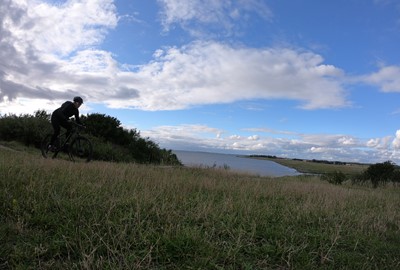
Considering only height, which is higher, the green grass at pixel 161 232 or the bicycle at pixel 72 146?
the bicycle at pixel 72 146

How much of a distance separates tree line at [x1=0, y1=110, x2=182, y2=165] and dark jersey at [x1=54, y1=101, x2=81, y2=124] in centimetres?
611

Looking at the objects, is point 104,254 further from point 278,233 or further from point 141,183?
point 141,183

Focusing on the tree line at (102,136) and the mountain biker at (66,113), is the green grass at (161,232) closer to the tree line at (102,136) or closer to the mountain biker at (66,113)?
the mountain biker at (66,113)

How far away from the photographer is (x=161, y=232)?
14.2 ft

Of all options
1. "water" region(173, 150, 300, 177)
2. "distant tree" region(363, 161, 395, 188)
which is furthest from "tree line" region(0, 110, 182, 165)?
"distant tree" region(363, 161, 395, 188)

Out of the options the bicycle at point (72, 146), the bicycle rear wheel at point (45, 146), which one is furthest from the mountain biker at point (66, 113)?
the bicycle rear wheel at point (45, 146)

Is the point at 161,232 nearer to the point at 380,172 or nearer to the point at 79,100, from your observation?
the point at 79,100

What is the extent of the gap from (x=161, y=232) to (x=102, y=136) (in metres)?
18.3

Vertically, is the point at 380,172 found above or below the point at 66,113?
below

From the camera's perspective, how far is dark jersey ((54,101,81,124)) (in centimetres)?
1148

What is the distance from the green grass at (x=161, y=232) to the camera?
371 cm

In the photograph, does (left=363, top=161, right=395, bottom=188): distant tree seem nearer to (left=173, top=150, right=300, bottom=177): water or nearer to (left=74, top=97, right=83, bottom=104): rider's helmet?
(left=173, top=150, right=300, bottom=177): water

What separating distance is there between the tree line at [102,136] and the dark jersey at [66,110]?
6111 mm

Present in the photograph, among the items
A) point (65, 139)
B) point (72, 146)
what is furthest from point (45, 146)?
point (72, 146)
